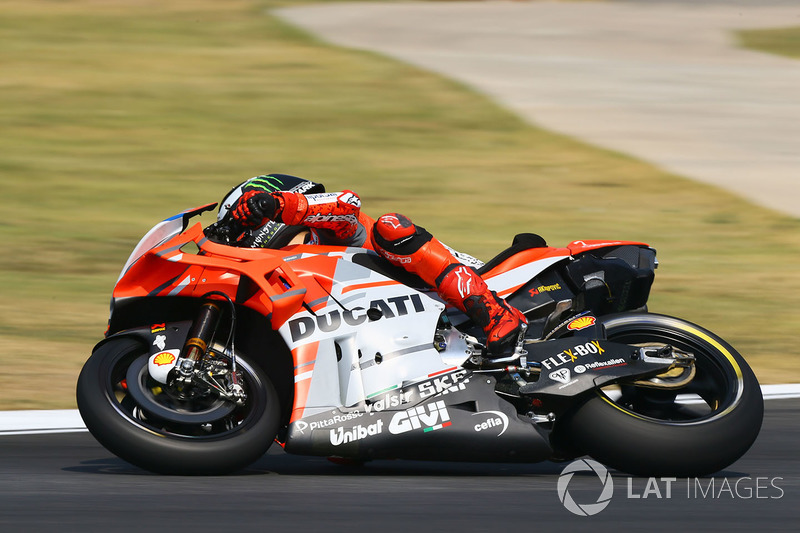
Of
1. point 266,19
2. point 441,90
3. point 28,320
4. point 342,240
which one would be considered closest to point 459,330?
point 342,240

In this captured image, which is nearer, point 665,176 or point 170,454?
point 170,454

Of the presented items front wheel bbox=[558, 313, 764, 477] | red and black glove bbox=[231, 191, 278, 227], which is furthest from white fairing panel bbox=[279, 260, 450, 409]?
front wheel bbox=[558, 313, 764, 477]

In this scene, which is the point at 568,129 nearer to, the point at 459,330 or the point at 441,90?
the point at 441,90

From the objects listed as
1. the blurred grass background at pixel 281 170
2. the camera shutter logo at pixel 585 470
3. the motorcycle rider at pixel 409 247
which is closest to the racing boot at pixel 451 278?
the motorcycle rider at pixel 409 247

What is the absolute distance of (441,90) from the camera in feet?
65.0

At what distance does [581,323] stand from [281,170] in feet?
A: 34.6

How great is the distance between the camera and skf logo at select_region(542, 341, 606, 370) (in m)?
5.07

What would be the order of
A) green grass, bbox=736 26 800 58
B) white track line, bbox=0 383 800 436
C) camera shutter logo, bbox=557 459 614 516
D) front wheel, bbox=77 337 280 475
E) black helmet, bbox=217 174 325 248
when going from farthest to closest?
green grass, bbox=736 26 800 58 < white track line, bbox=0 383 800 436 < black helmet, bbox=217 174 325 248 < front wheel, bbox=77 337 280 475 < camera shutter logo, bbox=557 459 614 516

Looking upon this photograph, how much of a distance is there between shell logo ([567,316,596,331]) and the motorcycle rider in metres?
0.22

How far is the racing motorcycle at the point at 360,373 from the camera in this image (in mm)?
4969

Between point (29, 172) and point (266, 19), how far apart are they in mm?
13124

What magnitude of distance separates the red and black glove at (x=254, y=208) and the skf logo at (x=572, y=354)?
1.34 m

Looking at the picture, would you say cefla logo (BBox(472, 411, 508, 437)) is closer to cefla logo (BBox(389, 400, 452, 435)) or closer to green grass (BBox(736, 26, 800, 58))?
cefla logo (BBox(389, 400, 452, 435))

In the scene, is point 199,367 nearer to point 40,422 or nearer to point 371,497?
point 371,497
